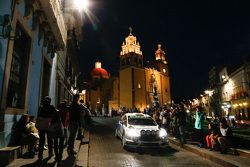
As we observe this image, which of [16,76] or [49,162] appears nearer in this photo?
[49,162]

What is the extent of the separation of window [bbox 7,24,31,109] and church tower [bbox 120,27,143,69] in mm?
64033

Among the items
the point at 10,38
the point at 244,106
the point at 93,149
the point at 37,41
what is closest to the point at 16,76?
the point at 10,38

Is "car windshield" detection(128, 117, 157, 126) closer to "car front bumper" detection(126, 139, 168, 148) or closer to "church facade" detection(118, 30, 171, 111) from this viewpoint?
"car front bumper" detection(126, 139, 168, 148)

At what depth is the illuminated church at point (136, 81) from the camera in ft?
223

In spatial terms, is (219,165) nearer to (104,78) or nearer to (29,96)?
(29,96)

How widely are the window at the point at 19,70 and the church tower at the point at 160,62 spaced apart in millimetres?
76133

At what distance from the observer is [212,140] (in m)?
9.73

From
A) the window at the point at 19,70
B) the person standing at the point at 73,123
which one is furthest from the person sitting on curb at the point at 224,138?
the window at the point at 19,70

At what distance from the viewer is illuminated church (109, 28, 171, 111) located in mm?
67938

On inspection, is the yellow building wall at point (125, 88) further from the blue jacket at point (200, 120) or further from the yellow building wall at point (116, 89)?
the blue jacket at point (200, 120)

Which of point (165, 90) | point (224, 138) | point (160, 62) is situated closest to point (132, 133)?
point (224, 138)

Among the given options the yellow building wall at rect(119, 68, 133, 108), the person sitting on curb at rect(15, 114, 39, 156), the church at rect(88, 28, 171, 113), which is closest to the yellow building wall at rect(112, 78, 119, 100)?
the church at rect(88, 28, 171, 113)

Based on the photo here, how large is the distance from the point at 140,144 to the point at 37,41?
650 cm

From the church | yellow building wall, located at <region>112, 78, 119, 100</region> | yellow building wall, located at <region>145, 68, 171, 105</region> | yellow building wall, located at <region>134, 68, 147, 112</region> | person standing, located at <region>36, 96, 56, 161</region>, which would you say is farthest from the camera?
yellow building wall, located at <region>145, 68, 171, 105</region>
